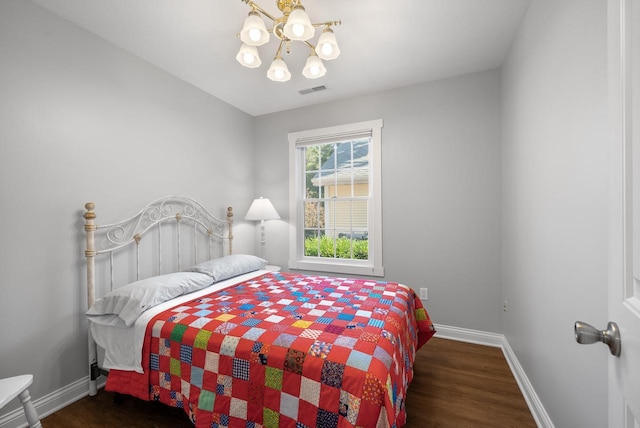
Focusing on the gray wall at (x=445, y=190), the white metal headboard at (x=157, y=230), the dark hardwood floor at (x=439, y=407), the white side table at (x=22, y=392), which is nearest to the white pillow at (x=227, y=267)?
the white metal headboard at (x=157, y=230)

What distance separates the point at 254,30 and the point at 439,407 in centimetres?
265

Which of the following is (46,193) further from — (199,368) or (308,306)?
(308,306)

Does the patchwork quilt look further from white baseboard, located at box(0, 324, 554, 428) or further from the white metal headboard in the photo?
the white metal headboard

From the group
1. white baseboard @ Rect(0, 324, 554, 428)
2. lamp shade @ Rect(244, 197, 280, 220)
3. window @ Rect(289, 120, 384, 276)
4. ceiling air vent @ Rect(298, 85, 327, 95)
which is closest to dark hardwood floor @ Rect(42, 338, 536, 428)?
white baseboard @ Rect(0, 324, 554, 428)

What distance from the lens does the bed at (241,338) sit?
1.19 meters

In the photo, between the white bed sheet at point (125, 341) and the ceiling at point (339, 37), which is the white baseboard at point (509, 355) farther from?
the ceiling at point (339, 37)

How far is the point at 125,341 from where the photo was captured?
1751 mm

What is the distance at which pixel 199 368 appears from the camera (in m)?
1.45

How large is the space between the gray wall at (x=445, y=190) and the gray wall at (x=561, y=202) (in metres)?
0.48

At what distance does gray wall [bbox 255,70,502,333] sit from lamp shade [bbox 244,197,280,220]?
4.47 feet

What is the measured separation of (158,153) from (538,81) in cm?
300

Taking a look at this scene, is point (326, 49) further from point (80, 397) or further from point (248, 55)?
point (80, 397)

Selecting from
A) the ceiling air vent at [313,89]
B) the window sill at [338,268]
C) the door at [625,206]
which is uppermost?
the ceiling air vent at [313,89]

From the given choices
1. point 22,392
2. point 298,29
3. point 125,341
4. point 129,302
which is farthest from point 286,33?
point 22,392
